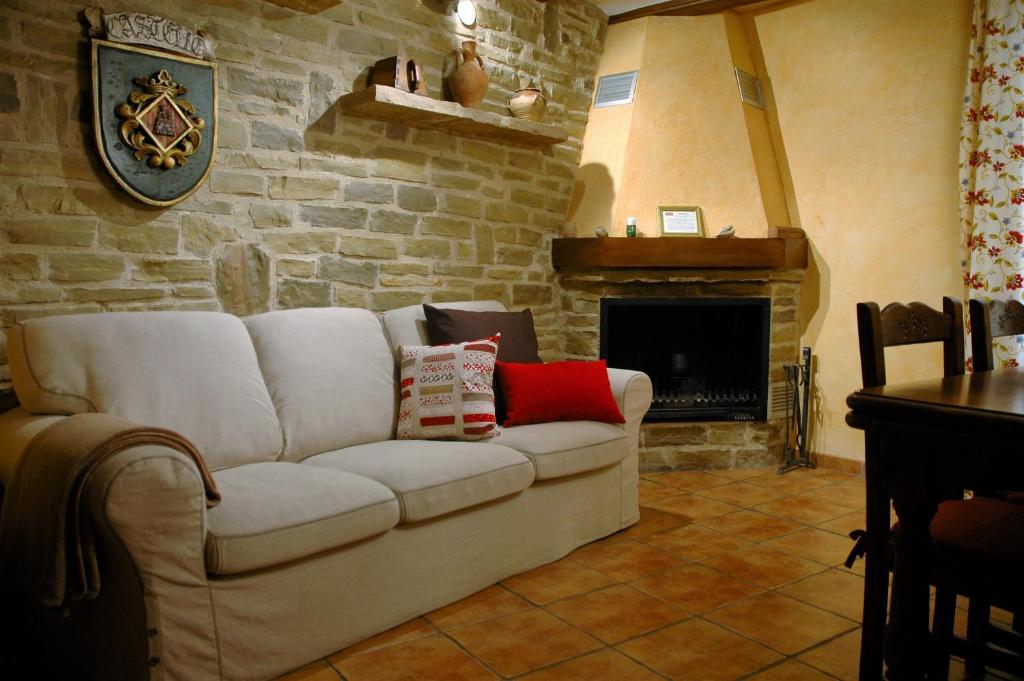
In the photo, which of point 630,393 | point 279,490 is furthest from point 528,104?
point 279,490

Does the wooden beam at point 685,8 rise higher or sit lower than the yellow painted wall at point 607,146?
higher

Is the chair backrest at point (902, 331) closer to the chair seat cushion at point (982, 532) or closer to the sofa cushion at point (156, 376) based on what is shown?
the chair seat cushion at point (982, 532)

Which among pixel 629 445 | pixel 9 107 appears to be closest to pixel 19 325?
pixel 9 107

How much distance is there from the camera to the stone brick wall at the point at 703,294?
426 centimetres

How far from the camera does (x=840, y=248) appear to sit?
4285mm

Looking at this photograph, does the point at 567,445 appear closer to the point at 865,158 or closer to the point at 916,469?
the point at 916,469

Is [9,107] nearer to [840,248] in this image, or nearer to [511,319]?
[511,319]

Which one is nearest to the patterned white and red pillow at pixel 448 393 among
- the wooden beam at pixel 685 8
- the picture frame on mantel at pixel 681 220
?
the picture frame on mantel at pixel 681 220

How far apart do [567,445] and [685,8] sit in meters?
2.78

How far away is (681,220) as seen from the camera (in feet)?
14.0

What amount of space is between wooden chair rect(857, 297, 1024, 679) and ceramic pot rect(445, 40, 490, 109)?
2277 millimetres

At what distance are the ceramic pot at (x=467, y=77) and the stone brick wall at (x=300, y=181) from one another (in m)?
0.09

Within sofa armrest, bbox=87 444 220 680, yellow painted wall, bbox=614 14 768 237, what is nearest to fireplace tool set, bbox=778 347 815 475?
yellow painted wall, bbox=614 14 768 237

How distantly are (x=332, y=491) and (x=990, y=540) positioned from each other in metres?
1.61
